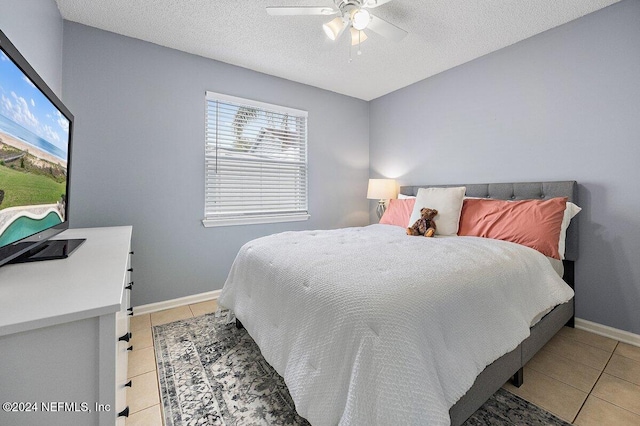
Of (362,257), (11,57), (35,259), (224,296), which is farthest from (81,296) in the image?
(224,296)

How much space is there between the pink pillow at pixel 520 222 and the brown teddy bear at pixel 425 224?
0.87 ft

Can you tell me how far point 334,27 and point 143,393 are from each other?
2.52 meters

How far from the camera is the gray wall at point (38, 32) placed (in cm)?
129

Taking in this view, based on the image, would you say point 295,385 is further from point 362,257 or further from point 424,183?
point 424,183

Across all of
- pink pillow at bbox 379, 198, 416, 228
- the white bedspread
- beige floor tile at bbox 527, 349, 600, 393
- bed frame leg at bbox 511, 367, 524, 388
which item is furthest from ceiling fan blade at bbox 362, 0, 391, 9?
beige floor tile at bbox 527, 349, 600, 393

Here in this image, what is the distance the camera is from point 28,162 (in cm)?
97

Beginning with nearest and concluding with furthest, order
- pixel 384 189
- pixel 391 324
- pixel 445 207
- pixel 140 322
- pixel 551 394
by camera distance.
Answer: pixel 391 324, pixel 551 394, pixel 140 322, pixel 445 207, pixel 384 189

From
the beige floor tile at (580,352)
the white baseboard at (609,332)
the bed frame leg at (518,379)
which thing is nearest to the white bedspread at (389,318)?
the bed frame leg at (518,379)

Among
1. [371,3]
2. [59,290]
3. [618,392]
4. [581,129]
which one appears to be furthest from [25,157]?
[581,129]

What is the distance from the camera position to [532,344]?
5.14 ft

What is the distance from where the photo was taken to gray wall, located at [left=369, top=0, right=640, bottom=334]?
1.98 meters

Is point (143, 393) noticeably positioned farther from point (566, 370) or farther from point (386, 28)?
point (386, 28)

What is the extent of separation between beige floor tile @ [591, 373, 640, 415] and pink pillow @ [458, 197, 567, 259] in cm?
75

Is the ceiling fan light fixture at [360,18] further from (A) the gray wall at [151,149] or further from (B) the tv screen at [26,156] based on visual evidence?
(B) the tv screen at [26,156]
